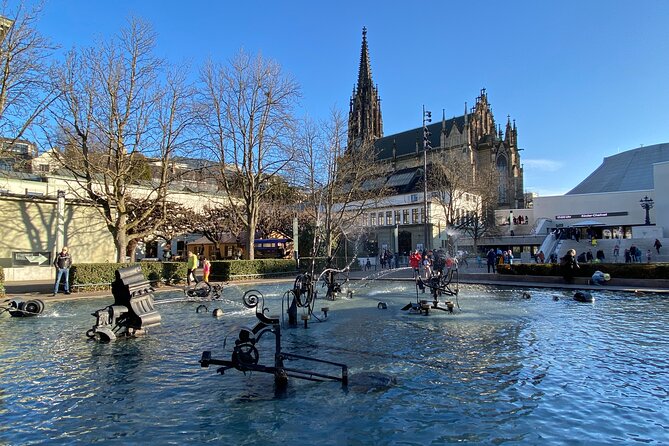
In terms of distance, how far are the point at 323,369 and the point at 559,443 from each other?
159 inches

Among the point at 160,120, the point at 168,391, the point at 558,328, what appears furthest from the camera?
the point at 160,120

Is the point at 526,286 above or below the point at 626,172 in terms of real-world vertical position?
below

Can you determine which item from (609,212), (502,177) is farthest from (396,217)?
(502,177)

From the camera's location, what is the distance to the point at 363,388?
6.69 m

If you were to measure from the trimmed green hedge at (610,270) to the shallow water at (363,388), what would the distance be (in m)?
11.2

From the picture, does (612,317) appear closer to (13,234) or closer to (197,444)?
(197,444)

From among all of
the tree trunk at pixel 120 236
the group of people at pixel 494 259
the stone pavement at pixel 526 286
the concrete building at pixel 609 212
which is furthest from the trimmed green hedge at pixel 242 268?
the concrete building at pixel 609 212

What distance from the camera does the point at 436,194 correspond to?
201 feet

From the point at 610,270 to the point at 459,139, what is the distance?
246ft

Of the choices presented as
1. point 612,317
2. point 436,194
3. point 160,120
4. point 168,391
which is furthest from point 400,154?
point 168,391

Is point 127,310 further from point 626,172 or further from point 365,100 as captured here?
point 365,100

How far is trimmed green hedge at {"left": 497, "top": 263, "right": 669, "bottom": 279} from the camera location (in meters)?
21.4

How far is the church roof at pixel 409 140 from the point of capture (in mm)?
99019

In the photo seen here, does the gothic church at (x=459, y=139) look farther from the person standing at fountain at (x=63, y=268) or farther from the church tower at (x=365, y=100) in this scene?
the person standing at fountain at (x=63, y=268)
